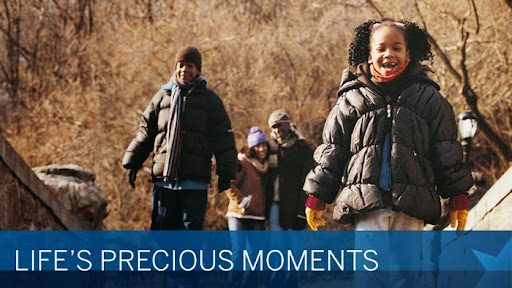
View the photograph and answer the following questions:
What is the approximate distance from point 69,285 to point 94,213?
269cm

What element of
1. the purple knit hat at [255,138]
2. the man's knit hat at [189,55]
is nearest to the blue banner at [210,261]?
the purple knit hat at [255,138]

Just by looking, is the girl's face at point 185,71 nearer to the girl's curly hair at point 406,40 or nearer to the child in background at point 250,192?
the girl's curly hair at point 406,40

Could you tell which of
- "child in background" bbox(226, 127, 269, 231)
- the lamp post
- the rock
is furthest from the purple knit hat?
the lamp post

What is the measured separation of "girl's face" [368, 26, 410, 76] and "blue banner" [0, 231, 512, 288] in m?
1.06

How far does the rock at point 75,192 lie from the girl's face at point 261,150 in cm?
220

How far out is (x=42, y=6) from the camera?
47.3ft

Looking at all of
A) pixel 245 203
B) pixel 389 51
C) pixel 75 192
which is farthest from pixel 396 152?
pixel 75 192

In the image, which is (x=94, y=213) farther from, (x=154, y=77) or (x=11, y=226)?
(x=154, y=77)

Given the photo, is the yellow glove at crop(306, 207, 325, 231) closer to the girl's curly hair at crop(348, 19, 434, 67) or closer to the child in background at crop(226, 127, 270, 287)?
the girl's curly hair at crop(348, 19, 434, 67)

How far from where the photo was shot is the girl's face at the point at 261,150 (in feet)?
25.7

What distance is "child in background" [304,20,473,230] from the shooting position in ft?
14.6

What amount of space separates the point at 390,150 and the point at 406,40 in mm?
596

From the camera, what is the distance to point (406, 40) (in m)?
4.68

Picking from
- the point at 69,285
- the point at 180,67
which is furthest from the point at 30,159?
the point at 180,67
